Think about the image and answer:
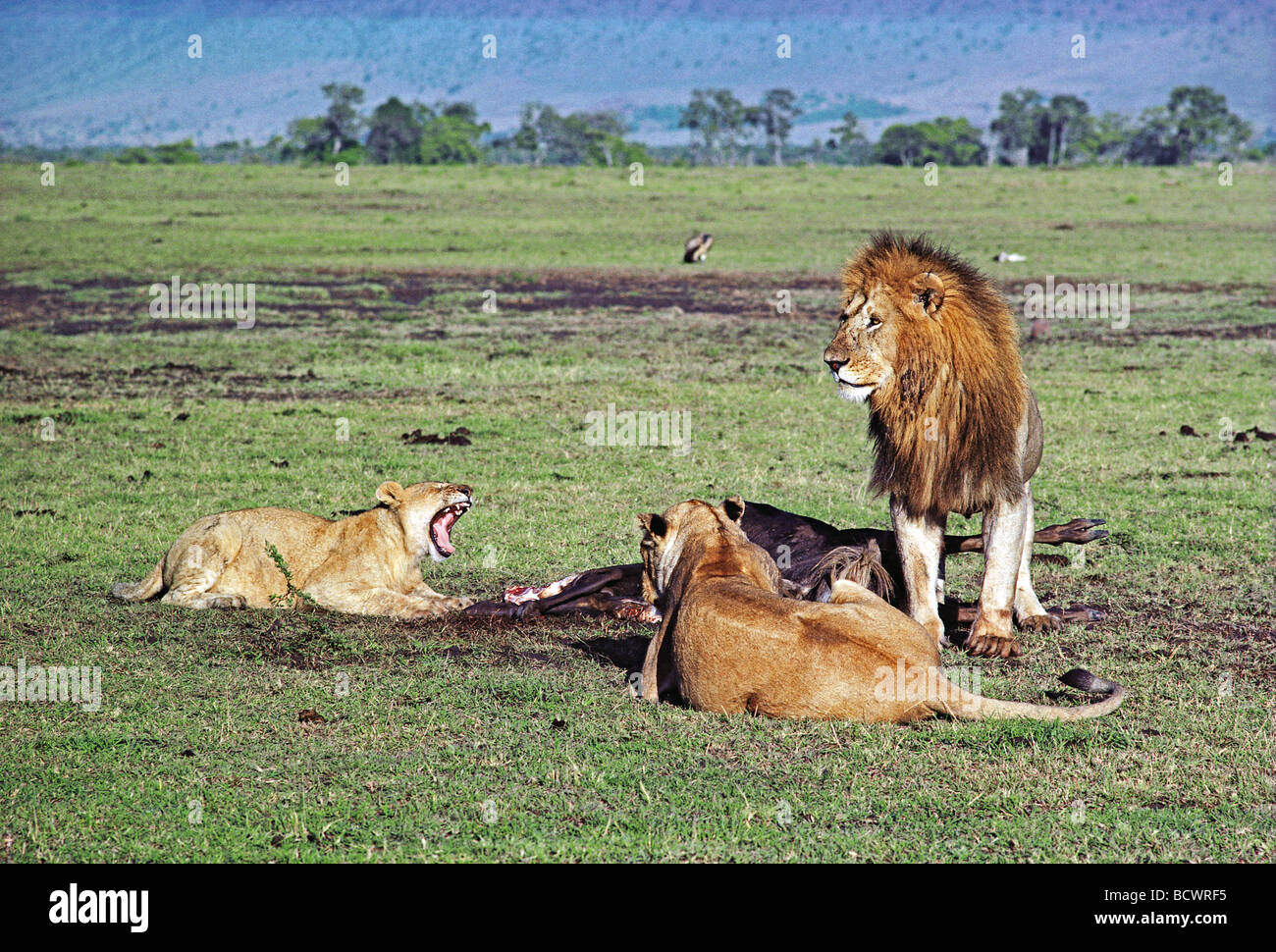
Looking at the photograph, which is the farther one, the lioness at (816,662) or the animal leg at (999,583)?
the animal leg at (999,583)

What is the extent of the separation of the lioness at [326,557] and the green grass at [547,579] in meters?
0.17

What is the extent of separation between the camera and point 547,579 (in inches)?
340

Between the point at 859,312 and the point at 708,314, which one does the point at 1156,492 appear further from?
the point at 708,314

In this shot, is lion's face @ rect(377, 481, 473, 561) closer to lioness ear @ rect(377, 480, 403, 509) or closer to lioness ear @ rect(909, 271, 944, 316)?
lioness ear @ rect(377, 480, 403, 509)

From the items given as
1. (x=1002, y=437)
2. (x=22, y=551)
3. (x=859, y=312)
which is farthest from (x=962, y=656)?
(x=22, y=551)

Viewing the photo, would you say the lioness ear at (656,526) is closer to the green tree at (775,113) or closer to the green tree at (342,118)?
the green tree at (342,118)

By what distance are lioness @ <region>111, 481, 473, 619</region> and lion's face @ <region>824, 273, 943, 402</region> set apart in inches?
93.5

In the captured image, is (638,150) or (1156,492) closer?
(1156,492)

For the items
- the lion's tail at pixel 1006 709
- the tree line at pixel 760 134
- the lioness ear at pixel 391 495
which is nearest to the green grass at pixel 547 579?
the lion's tail at pixel 1006 709

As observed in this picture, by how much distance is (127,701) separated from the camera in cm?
628

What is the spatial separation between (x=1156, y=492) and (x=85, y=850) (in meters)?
8.70

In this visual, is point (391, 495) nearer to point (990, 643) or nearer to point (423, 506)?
point (423, 506)

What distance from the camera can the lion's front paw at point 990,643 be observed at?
6.93m

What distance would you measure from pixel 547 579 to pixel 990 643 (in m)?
2.85
